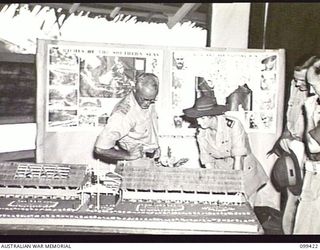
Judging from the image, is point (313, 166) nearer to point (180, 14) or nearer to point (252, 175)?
point (252, 175)

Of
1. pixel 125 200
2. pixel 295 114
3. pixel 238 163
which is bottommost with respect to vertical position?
pixel 125 200

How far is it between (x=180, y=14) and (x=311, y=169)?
21.1 inches

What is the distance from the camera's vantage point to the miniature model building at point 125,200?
4.41 feet

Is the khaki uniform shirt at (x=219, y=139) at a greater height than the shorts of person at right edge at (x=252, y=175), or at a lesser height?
greater

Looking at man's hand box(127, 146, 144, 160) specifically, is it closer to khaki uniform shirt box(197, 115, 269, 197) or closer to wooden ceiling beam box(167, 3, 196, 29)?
khaki uniform shirt box(197, 115, 269, 197)

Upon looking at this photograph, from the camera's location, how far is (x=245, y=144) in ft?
4.58

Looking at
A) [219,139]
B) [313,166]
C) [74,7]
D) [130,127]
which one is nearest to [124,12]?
[74,7]

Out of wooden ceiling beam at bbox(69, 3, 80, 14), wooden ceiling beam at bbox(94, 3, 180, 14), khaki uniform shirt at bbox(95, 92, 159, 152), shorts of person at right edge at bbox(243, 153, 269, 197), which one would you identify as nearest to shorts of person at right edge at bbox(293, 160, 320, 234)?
shorts of person at right edge at bbox(243, 153, 269, 197)

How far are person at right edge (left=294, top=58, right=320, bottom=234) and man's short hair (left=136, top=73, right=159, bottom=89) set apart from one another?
0.40 metres

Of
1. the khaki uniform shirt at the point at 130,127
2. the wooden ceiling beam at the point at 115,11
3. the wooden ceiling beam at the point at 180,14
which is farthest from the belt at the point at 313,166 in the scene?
the wooden ceiling beam at the point at 115,11

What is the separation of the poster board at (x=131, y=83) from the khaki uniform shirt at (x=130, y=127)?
2 cm

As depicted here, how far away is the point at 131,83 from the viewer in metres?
1.38

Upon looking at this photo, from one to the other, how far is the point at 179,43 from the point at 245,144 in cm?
32

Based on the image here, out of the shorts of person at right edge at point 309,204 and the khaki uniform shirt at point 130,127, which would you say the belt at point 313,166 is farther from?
the khaki uniform shirt at point 130,127
